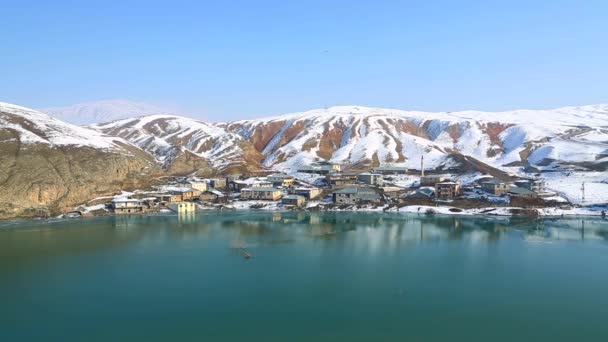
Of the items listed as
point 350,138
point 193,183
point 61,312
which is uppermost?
point 350,138

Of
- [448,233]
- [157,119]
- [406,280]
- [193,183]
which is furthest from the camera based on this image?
[157,119]

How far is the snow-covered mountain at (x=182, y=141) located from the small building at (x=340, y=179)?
517 inches

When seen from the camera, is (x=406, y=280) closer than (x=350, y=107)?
Yes

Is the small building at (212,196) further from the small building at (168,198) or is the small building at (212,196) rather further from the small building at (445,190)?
the small building at (445,190)

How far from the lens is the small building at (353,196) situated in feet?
115

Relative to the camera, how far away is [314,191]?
124ft

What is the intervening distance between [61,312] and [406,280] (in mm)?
11066

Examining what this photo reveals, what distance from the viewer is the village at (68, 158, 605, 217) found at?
32.3 metres

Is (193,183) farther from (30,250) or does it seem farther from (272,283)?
(272,283)

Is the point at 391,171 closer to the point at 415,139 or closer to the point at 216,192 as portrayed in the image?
the point at 415,139

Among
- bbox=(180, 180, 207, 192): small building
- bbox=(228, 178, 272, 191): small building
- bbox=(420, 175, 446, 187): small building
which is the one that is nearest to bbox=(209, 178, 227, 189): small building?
bbox=(228, 178, 272, 191): small building

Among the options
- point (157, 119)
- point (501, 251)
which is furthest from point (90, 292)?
point (157, 119)

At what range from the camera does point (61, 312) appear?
42.3ft

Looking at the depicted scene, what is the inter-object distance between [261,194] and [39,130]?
76.9 feet
